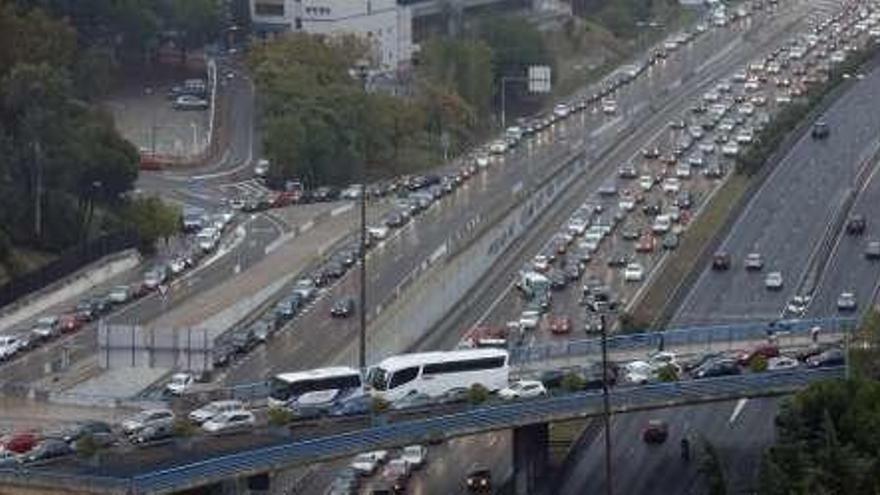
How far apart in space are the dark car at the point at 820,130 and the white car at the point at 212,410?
28.7 metres

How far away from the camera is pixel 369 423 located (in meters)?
29.8

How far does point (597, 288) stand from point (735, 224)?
6576 mm

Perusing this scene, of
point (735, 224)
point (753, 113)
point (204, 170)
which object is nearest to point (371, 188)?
point (204, 170)

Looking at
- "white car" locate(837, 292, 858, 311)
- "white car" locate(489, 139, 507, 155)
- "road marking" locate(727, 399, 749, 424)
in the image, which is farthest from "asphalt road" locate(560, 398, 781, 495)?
"white car" locate(489, 139, 507, 155)

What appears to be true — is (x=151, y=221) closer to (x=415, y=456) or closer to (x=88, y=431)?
(x=415, y=456)

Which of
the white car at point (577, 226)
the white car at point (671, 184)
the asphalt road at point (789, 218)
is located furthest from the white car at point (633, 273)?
the white car at point (671, 184)

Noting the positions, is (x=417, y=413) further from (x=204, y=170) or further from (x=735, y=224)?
(x=204, y=170)

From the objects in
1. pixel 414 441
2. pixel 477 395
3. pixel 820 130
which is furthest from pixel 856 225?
pixel 414 441

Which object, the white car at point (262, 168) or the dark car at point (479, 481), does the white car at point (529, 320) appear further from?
the white car at point (262, 168)

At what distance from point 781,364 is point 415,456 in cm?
473

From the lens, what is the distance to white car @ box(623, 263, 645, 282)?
44281mm

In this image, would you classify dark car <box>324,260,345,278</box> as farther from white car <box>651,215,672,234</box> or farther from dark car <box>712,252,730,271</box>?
white car <box>651,215,672,234</box>

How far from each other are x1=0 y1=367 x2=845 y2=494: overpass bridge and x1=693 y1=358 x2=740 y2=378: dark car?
0.93 ft

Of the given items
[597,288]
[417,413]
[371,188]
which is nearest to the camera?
[417,413]
